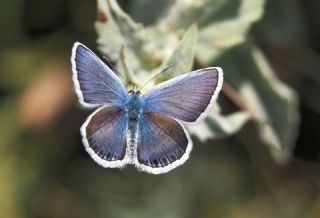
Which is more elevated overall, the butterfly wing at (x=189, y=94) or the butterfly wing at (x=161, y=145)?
the butterfly wing at (x=189, y=94)

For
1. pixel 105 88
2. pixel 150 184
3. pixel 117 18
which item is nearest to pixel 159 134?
pixel 105 88

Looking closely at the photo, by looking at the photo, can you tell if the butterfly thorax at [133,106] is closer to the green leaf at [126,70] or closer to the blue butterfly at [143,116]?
the blue butterfly at [143,116]

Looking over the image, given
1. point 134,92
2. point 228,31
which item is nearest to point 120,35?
point 134,92

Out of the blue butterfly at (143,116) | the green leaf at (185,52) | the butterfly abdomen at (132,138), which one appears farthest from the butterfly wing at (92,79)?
the green leaf at (185,52)

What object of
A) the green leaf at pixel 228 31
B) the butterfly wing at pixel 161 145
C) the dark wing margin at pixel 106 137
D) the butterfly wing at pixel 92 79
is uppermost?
the butterfly wing at pixel 92 79

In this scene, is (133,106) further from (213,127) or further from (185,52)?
(213,127)

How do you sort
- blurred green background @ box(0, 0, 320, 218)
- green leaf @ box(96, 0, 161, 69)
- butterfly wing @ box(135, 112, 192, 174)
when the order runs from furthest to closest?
blurred green background @ box(0, 0, 320, 218), green leaf @ box(96, 0, 161, 69), butterfly wing @ box(135, 112, 192, 174)

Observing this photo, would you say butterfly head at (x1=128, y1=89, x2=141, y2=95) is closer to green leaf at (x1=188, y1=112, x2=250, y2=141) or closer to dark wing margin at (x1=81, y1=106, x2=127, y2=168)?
dark wing margin at (x1=81, y1=106, x2=127, y2=168)

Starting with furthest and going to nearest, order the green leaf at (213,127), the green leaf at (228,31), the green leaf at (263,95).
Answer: the green leaf at (263,95)
the green leaf at (228,31)
the green leaf at (213,127)

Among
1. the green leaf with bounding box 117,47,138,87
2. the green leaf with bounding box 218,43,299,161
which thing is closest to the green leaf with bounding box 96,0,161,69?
the green leaf with bounding box 117,47,138,87
